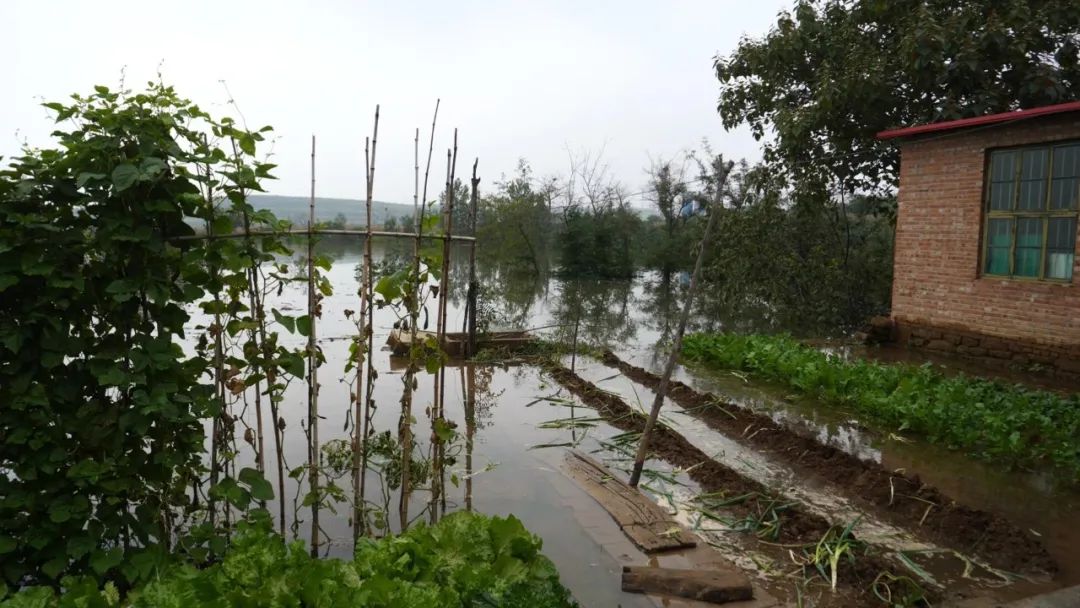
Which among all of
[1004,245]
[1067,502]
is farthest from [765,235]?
[1067,502]

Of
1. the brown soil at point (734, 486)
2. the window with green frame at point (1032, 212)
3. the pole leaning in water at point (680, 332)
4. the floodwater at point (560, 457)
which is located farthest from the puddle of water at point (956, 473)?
the window with green frame at point (1032, 212)

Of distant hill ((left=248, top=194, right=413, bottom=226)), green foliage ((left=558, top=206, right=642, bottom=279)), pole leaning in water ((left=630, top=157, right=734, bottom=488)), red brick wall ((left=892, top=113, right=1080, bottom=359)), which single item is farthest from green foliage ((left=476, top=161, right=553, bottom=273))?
pole leaning in water ((left=630, top=157, right=734, bottom=488))

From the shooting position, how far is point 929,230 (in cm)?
1206

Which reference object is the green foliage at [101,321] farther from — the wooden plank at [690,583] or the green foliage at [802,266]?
the green foliage at [802,266]

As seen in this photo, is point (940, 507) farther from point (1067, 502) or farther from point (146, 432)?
point (146, 432)

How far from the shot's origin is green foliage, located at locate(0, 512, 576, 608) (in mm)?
2988

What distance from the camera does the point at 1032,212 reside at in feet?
34.7

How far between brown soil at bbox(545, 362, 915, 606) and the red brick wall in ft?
20.4

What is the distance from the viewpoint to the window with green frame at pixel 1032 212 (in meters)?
10.1

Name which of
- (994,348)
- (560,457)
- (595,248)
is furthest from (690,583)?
(595,248)

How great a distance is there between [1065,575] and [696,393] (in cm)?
481

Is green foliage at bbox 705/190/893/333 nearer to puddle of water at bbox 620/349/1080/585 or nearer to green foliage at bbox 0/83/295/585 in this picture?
puddle of water at bbox 620/349/1080/585

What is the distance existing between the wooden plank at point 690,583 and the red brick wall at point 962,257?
8.37 meters

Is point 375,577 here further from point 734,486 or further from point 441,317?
point 734,486
